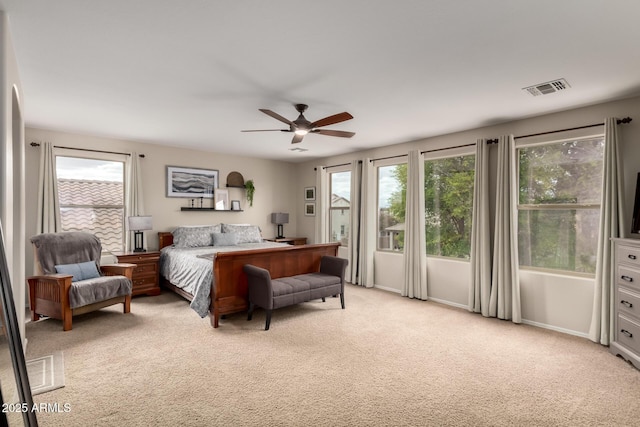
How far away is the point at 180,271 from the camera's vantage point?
4.83 m

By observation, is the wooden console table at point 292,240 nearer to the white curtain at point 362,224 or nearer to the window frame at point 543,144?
the white curtain at point 362,224

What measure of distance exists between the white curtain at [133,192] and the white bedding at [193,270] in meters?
0.71

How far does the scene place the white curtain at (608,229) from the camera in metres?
3.39

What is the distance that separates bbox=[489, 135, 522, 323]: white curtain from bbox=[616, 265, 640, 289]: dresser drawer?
39.3 inches

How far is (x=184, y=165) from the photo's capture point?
6211 mm

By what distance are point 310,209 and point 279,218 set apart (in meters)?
0.75

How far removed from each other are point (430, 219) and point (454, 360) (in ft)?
8.64

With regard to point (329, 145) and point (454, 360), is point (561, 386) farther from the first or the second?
point (329, 145)

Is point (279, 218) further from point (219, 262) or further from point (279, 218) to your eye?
point (219, 262)

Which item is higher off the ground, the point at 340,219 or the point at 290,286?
the point at 340,219

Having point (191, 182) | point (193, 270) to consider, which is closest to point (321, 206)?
point (191, 182)

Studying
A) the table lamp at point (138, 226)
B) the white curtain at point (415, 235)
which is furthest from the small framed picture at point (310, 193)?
the table lamp at point (138, 226)

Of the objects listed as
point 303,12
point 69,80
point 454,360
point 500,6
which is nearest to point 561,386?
point 454,360

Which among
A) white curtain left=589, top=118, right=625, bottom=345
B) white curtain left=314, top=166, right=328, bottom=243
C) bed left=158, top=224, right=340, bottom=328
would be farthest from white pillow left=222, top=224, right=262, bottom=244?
white curtain left=589, top=118, right=625, bottom=345
